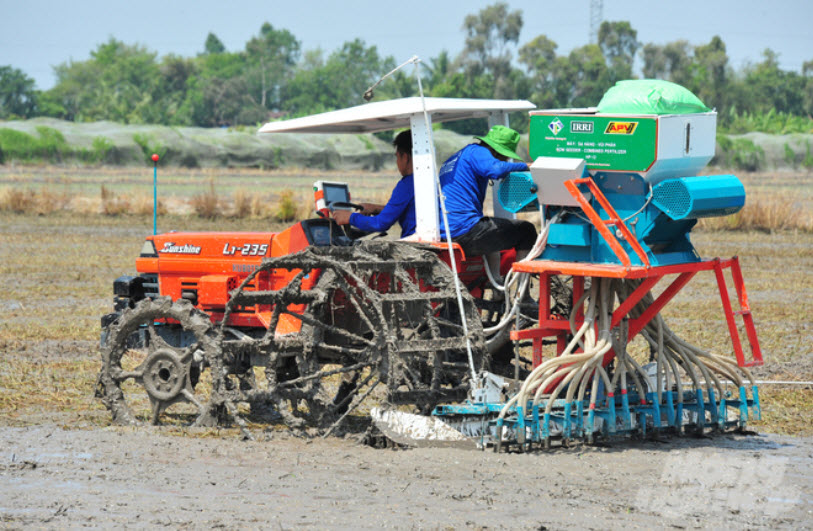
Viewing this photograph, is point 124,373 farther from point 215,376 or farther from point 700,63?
Answer: point 700,63

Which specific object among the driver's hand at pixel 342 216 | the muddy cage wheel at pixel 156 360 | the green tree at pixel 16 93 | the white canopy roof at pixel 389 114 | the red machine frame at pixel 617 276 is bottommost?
the muddy cage wheel at pixel 156 360

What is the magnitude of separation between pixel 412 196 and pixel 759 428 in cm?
313

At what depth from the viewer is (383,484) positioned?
6367 mm

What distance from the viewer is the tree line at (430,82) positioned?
7331 cm

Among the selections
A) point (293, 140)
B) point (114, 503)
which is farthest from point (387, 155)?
point (114, 503)

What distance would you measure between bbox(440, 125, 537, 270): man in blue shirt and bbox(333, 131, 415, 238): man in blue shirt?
268 mm

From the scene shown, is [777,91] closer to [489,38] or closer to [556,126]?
[489,38]

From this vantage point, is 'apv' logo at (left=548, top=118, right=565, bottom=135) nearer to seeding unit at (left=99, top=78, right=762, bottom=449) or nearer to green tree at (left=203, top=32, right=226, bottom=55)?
seeding unit at (left=99, top=78, right=762, bottom=449)

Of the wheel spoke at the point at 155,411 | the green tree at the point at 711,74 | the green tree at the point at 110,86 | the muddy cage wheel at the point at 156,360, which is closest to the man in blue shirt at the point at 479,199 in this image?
the muddy cage wheel at the point at 156,360

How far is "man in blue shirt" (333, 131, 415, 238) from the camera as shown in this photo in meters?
7.96

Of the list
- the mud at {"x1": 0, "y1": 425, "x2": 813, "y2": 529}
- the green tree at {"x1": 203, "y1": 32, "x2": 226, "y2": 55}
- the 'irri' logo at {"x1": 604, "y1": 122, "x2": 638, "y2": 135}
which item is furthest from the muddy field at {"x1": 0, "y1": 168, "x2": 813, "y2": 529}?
the green tree at {"x1": 203, "y1": 32, "x2": 226, "y2": 55}

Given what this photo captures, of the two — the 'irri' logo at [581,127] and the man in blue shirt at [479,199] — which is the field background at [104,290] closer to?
the man in blue shirt at [479,199]

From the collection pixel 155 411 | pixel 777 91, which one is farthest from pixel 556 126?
pixel 777 91

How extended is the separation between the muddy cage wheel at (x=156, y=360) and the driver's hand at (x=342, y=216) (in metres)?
1.21
